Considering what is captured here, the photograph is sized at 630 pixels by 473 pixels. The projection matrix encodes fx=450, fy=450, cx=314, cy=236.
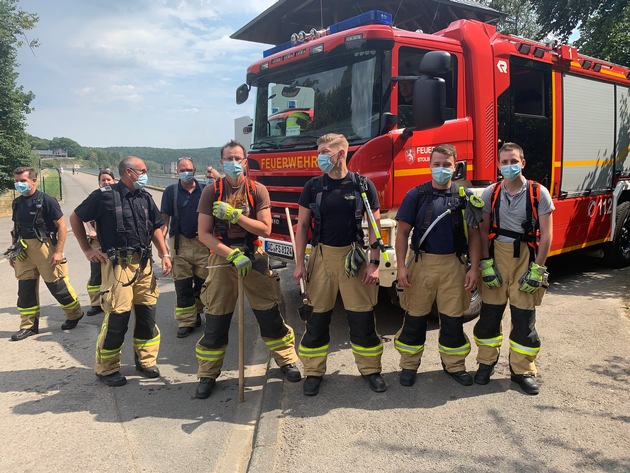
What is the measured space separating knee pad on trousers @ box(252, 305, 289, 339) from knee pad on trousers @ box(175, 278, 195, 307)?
5.13 feet

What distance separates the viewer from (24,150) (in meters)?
20.9

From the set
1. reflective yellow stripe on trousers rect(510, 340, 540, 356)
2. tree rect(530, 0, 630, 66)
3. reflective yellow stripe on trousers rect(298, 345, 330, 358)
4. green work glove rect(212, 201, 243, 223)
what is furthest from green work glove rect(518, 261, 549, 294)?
tree rect(530, 0, 630, 66)

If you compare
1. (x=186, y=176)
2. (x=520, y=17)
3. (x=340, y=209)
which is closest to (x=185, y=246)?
(x=186, y=176)

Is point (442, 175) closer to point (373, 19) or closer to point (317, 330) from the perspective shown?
point (317, 330)

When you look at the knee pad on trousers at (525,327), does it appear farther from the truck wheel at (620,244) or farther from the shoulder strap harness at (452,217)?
the truck wheel at (620,244)

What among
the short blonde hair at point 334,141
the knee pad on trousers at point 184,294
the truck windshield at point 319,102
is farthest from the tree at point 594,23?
the knee pad on trousers at point 184,294

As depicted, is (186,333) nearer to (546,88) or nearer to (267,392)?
(267,392)

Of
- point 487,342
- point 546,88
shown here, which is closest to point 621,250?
point 546,88

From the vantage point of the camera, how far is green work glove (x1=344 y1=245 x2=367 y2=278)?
332 centimetres

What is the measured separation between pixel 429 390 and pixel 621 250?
562 centimetres

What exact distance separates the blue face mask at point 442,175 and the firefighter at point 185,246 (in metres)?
2.74

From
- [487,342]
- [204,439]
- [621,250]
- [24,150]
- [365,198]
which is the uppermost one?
[24,150]

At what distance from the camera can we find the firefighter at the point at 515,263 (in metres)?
3.40

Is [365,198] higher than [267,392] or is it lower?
higher
